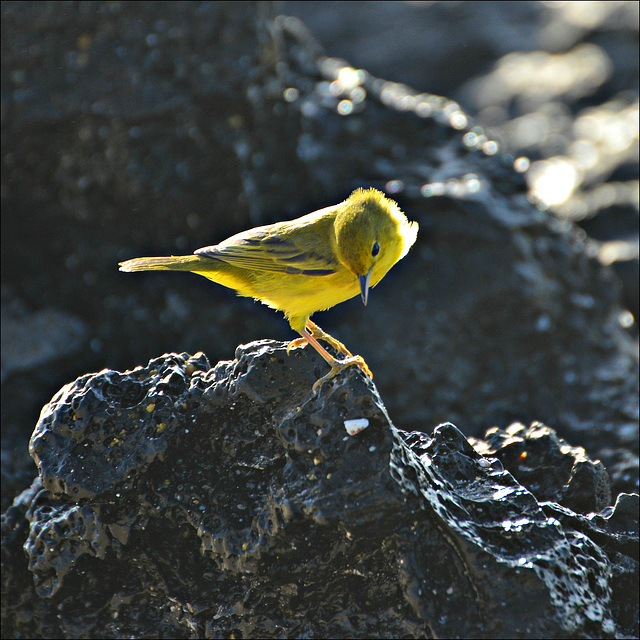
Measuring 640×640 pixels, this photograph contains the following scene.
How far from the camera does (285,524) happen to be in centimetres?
297

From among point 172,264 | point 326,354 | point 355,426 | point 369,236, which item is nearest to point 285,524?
point 355,426

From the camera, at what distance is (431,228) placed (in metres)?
6.77

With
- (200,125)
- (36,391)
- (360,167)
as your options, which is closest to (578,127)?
(360,167)

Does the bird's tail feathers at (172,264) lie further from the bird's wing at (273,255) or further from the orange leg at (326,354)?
the orange leg at (326,354)

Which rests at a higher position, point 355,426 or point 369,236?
point 369,236

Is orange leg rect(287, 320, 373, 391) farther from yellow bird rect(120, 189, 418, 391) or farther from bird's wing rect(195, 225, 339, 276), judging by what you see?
bird's wing rect(195, 225, 339, 276)

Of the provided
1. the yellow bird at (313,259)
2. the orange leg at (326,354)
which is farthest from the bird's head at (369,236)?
the orange leg at (326,354)

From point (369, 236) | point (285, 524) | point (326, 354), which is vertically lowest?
point (285, 524)

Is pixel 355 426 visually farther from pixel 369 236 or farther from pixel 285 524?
pixel 369 236

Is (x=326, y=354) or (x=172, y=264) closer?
(x=326, y=354)

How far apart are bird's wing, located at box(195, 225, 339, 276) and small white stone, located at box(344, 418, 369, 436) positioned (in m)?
1.10

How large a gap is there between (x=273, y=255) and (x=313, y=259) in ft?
0.83

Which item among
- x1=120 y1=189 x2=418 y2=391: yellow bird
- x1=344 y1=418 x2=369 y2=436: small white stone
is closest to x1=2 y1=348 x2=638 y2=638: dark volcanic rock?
x1=344 y1=418 x2=369 y2=436: small white stone

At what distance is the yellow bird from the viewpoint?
148 inches
